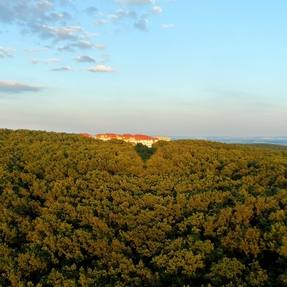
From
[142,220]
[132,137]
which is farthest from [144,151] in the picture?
[142,220]

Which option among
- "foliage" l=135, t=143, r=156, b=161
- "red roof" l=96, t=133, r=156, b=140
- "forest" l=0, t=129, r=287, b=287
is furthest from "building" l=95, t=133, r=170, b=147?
"forest" l=0, t=129, r=287, b=287

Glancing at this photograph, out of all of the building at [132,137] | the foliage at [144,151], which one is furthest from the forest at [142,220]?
the building at [132,137]

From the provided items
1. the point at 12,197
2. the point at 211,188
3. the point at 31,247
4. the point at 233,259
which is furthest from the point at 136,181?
the point at 233,259

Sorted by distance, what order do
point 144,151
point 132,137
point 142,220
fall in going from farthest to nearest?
point 132,137 → point 144,151 → point 142,220

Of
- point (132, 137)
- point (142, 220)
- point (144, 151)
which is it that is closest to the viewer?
point (142, 220)

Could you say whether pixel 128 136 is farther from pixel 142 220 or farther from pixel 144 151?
pixel 142 220

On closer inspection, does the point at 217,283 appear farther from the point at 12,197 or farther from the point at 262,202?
the point at 12,197

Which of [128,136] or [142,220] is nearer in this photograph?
[142,220]

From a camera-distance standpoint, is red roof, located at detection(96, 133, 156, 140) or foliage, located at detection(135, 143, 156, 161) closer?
foliage, located at detection(135, 143, 156, 161)

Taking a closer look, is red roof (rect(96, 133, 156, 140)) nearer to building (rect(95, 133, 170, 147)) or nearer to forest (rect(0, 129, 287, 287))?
building (rect(95, 133, 170, 147))

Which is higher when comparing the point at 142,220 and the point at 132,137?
the point at 132,137
